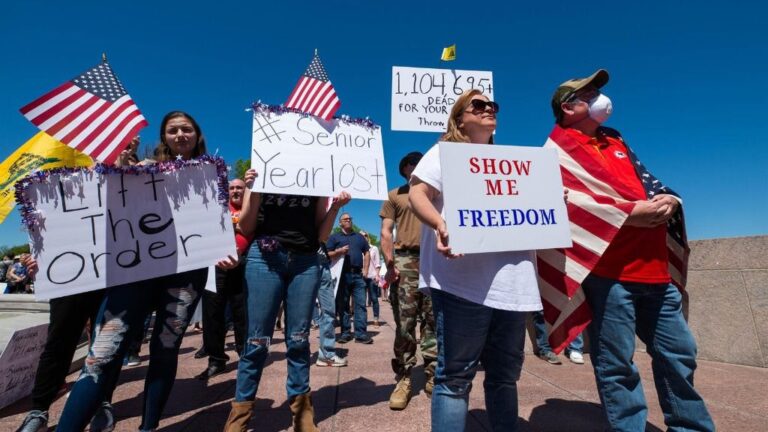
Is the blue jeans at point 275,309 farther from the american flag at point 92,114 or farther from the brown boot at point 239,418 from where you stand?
the american flag at point 92,114

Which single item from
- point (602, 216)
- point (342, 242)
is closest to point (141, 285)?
point (602, 216)

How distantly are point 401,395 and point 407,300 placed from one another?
759 mm

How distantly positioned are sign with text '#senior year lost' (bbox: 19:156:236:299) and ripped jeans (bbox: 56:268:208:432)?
11 cm

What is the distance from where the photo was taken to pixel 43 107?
2.03 m

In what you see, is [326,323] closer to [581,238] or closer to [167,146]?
[167,146]

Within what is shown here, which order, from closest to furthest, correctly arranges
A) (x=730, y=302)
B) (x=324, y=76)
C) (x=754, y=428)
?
1. (x=754, y=428)
2. (x=324, y=76)
3. (x=730, y=302)

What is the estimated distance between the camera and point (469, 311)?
5.65 feet

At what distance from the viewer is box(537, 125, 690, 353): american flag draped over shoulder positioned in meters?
1.89

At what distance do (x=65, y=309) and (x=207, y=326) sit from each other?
153 cm

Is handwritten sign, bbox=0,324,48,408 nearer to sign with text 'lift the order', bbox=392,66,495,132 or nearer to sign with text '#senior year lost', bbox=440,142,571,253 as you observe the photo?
sign with text '#senior year lost', bbox=440,142,571,253

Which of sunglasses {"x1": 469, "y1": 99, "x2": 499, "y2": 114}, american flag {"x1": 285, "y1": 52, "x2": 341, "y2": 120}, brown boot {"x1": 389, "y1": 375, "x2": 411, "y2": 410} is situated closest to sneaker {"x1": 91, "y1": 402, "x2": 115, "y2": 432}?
brown boot {"x1": 389, "y1": 375, "x2": 411, "y2": 410}

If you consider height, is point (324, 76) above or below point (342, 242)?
above

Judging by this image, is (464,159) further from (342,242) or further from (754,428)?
(342,242)

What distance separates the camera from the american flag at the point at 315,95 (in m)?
3.01
